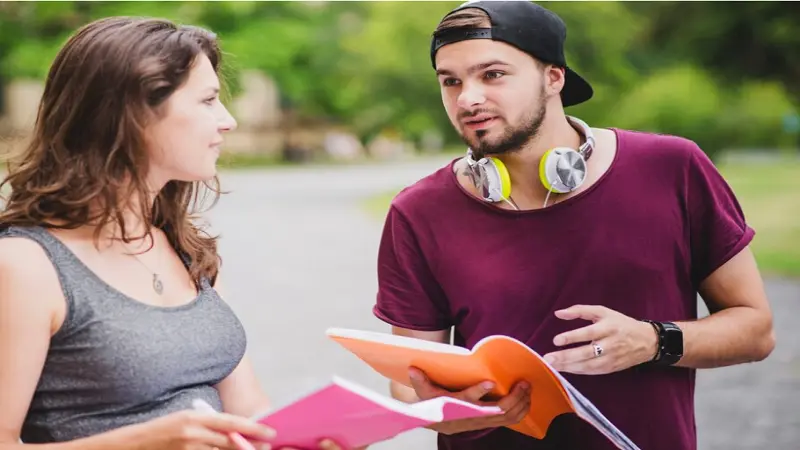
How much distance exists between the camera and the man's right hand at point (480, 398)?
185 centimetres

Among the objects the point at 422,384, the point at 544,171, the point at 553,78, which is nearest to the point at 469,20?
the point at 553,78

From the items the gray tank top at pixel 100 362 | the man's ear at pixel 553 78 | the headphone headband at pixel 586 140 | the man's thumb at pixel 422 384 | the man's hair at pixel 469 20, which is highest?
the man's hair at pixel 469 20

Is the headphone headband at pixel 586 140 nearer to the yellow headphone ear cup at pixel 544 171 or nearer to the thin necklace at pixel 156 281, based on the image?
the yellow headphone ear cup at pixel 544 171

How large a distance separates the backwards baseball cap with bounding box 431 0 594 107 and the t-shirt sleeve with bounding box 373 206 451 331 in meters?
0.39

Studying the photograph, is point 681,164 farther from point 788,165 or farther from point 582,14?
point 788,165

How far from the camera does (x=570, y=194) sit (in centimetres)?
218

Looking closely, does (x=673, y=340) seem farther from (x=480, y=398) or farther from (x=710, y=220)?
(x=480, y=398)

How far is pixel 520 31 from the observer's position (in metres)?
2.13

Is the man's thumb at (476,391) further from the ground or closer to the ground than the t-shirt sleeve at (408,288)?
closer to the ground

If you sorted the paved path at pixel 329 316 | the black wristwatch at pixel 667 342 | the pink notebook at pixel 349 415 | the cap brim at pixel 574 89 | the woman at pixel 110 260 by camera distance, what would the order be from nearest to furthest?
the pink notebook at pixel 349 415 → the woman at pixel 110 260 → the black wristwatch at pixel 667 342 → the cap brim at pixel 574 89 → the paved path at pixel 329 316

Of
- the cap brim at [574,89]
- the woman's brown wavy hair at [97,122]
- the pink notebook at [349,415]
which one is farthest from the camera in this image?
the cap brim at [574,89]

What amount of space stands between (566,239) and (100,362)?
0.97m

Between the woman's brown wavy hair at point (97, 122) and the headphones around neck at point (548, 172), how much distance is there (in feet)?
2.11

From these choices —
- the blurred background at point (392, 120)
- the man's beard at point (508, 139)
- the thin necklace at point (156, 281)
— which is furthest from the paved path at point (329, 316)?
the man's beard at point (508, 139)
